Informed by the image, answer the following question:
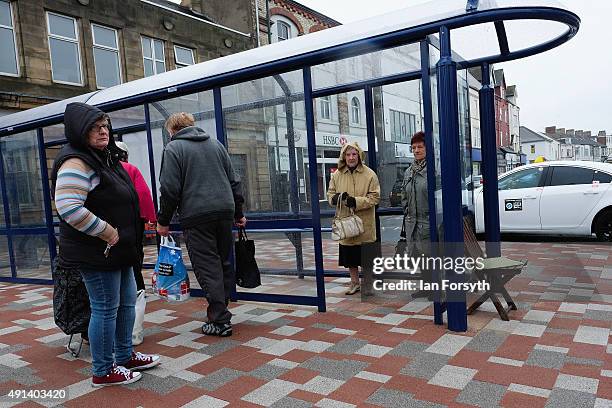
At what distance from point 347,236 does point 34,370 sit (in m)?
2.92

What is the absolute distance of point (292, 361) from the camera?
3463 millimetres

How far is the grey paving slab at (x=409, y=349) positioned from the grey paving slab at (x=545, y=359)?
71 centimetres

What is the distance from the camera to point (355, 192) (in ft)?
16.3

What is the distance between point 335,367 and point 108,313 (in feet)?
5.09

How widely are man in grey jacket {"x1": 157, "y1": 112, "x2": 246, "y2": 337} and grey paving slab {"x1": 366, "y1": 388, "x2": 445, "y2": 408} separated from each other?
A: 5.55 feet

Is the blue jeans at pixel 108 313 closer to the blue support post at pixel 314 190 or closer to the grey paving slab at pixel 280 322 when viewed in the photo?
the grey paving slab at pixel 280 322

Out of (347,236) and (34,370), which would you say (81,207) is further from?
(347,236)

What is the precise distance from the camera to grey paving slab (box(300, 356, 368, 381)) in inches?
125

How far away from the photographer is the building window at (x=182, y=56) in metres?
17.7

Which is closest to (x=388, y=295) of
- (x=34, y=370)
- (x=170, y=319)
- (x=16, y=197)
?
(x=170, y=319)

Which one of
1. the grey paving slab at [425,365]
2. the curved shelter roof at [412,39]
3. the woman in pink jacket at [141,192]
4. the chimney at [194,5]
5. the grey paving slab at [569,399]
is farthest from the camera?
the chimney at [194,5]

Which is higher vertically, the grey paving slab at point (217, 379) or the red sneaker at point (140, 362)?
the red sneaker at point (140, 362)

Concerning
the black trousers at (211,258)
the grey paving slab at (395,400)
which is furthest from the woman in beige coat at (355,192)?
the grey paving slab at (395,400)

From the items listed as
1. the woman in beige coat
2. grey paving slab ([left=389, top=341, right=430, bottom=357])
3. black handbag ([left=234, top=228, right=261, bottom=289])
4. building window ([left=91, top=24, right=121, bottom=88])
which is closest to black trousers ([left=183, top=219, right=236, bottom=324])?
black handbag ([left=234, top=228, right=261, bottom=289])
